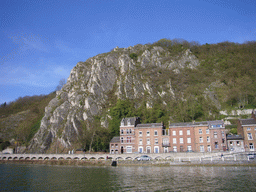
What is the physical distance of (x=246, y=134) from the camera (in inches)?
2104

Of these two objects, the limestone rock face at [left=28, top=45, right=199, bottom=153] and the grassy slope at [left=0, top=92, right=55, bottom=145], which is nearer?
the limestone rock face at [left=28, top=45, right=199, bottom=153]

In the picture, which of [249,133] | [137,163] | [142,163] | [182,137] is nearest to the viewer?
[142,163]

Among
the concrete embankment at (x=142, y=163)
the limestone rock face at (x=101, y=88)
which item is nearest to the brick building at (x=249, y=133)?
the concrete embankment at (x=142, y=163)

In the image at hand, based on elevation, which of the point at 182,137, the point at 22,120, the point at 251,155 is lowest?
the point at 251,155

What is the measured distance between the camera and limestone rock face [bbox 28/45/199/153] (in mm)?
80250

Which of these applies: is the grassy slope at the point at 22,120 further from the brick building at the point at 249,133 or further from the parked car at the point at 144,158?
the brick building at the point at 249,133

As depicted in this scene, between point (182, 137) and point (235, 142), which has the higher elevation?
point (182, 137)

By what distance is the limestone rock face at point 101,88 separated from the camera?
8025 centimetres

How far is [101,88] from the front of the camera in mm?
95750

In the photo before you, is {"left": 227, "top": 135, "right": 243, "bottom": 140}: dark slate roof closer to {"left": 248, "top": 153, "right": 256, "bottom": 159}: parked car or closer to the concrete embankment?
{"left": 248, "top": 153, "right": 256, "bottom": 159}: parked car

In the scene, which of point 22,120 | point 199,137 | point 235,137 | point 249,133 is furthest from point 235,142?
point 22,120

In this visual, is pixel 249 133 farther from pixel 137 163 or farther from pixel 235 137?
pixel 137 163

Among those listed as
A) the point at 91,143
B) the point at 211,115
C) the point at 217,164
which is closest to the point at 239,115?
the point at 211,115

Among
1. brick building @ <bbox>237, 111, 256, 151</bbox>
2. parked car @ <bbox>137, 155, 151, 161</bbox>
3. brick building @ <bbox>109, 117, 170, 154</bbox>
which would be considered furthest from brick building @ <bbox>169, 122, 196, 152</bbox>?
brick building @ <bbox>237, 111, 256, 151</bbox>
